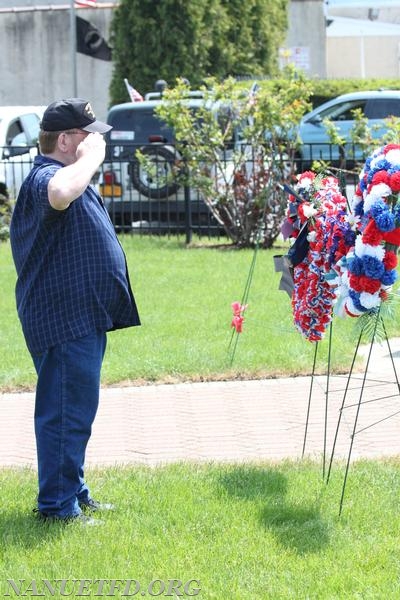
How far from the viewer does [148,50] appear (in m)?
24.4

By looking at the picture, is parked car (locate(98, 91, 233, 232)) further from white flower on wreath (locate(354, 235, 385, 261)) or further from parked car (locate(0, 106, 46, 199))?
white flower on wreath (locate(354, 235, 385, 261))

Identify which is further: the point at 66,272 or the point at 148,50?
the point at 148,50

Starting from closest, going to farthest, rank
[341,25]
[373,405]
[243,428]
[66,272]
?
[66,272] → [243,428] → [373,405] → [341,25]

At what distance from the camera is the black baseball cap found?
4.63 metres

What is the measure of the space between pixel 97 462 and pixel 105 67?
24.3 m

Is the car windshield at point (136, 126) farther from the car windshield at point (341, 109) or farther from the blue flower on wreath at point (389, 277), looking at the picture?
the blue flower on wreath at point (389, 277)

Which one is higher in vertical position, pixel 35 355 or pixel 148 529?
pixel 35 355

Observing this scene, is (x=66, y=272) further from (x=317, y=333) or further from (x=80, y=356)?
(x=317, y=333)

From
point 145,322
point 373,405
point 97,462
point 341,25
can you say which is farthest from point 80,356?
point 341,25

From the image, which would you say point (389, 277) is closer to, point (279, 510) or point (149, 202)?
point (279, 510)

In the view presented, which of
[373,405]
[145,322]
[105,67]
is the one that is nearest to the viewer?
[373,405]

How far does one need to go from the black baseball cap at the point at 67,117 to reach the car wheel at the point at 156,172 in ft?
29.8

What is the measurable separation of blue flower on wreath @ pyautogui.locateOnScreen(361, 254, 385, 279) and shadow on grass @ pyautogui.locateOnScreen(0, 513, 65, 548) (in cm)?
168

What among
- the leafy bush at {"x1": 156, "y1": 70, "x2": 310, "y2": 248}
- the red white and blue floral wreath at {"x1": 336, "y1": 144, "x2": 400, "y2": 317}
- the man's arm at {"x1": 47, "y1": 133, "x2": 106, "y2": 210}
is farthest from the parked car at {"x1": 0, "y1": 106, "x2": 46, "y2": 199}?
the red white and blue floral wreath at {"x1": 336, "y1": 144, "x2": 400, "y2": 317}
